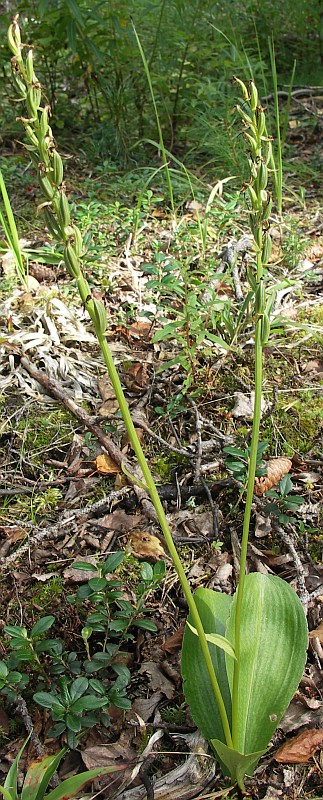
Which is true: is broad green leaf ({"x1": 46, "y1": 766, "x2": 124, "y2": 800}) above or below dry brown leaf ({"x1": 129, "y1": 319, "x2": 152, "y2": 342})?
below

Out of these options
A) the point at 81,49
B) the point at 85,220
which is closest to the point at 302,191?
the point at 85,220

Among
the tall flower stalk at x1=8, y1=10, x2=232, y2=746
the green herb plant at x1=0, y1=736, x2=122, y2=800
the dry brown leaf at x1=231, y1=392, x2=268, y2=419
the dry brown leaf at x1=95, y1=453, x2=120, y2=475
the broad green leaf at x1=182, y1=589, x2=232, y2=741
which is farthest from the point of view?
the dry brown leaf at x1=231, y1=392, x2=268, y2=419

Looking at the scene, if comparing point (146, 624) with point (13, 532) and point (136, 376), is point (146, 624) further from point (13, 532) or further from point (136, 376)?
point (136, 376)

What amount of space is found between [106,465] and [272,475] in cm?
63

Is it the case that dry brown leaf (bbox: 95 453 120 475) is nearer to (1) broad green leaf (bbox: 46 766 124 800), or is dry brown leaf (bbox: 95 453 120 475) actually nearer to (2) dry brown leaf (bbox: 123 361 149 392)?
(2) dry brown leaf (bbox: 123 361 149 392)

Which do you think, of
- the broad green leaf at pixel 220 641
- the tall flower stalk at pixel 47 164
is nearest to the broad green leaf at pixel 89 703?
the broad green leaf at pixel 220 641

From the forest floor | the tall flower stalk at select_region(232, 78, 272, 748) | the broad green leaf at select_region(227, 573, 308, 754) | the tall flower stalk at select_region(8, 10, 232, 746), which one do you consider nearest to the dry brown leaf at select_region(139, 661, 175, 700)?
the forest floor

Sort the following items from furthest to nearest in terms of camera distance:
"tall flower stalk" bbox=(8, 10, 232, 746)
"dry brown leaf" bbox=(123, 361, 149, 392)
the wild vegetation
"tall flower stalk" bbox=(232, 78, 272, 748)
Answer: "dry brown leaf" bbox=(123, 361, 149, 392)
the wild vegetation
"tall flower stalk" bbox=(232, 78, 272, 748)
"tall flower stalk" bbox=(8, 10, 232, 746)

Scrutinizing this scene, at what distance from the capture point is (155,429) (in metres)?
2.72

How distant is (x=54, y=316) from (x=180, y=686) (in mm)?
1862

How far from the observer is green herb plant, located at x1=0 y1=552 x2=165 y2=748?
1822 mm

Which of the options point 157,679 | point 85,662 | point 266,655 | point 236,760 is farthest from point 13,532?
point 236,760

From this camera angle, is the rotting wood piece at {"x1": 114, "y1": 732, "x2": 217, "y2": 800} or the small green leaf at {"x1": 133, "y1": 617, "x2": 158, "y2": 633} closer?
the rotting wood piece at {"x1": 114, "y1": 732, "x2": 217, "y2": 800}

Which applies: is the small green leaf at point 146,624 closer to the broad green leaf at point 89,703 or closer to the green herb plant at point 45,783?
the broad green leaf at point 89,703
